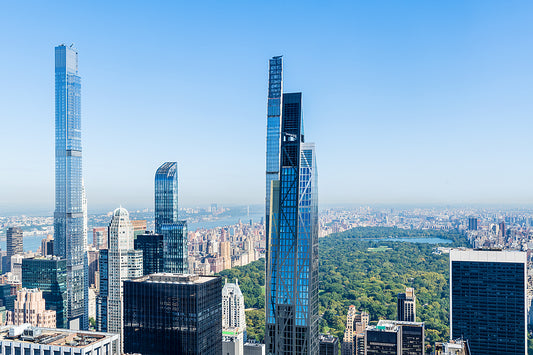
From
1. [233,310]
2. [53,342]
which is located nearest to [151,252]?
[233,310]

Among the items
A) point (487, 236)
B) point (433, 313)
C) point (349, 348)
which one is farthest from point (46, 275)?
point (487, 236)

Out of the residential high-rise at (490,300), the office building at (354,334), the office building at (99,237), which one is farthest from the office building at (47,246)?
the residential high-rise at (490,300)

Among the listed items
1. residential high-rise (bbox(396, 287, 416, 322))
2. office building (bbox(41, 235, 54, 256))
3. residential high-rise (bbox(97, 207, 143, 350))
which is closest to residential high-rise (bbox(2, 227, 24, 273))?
office building (bbox(41, 235, 54, 256))

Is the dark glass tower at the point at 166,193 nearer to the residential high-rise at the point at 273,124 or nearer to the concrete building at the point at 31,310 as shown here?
the concrete building at the point at 31,310

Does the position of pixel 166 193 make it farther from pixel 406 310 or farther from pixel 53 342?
pixel 53 342

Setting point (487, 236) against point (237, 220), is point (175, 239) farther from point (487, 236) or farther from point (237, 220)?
point (487, 236)

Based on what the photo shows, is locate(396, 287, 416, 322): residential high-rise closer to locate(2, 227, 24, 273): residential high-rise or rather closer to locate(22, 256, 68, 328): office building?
locate(22, 256, 68, 328): office building
